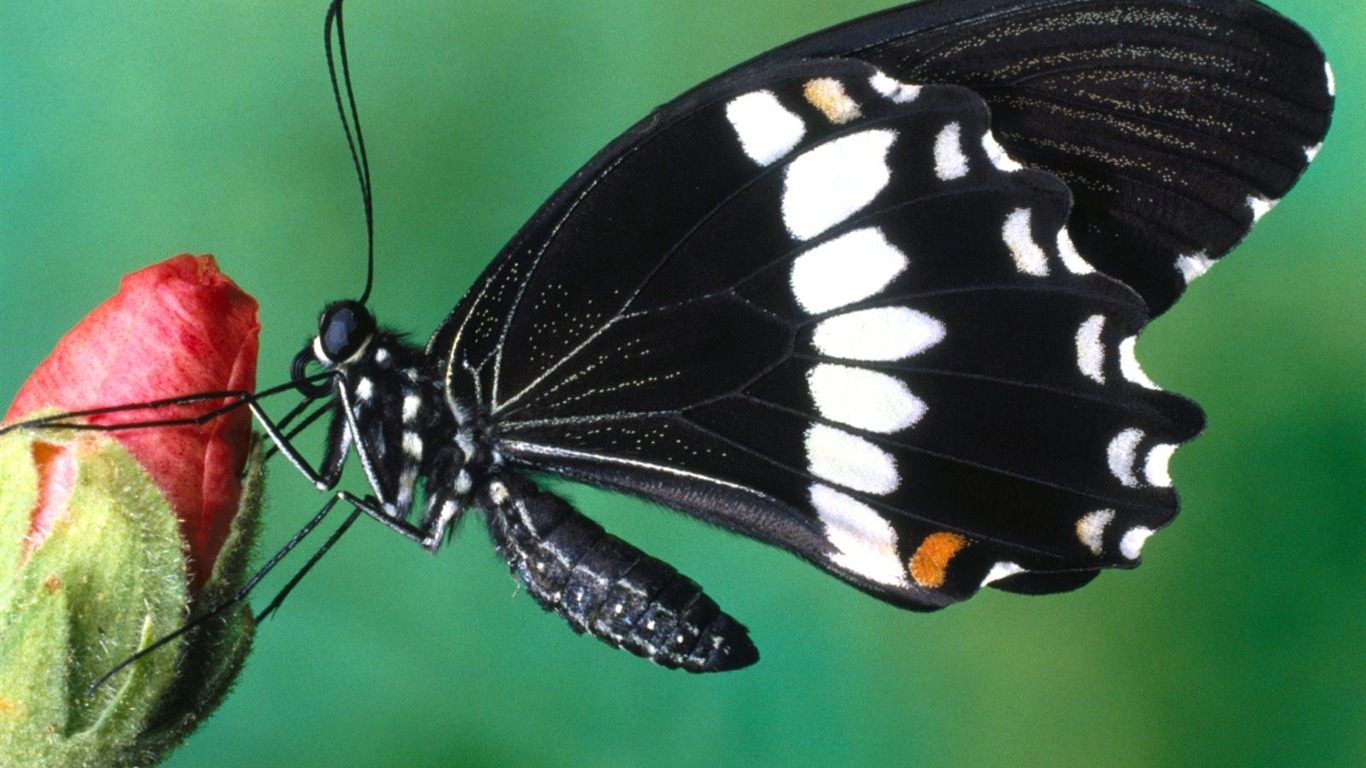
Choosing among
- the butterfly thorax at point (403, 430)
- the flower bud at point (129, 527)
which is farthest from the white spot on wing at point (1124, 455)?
the flower bud at point (129, 527)

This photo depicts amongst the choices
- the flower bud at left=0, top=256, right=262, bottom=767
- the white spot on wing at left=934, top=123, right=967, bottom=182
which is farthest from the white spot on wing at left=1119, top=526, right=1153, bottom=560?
the flower bud at left=0, top=256, right=262, bottom=767

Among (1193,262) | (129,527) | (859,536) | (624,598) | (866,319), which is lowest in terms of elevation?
(129,527)

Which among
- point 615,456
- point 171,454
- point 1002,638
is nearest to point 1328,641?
point 1002,638

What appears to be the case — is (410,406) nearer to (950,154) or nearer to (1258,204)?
(950,154)

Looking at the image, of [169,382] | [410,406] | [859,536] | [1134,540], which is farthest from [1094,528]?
A: [169,382]

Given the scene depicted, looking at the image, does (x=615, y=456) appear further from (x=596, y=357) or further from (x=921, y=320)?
(x=921, y=320)

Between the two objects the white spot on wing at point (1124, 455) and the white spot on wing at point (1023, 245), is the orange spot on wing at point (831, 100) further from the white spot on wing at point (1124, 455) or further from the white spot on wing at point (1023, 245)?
the white spot on wing at point (1124, 455)

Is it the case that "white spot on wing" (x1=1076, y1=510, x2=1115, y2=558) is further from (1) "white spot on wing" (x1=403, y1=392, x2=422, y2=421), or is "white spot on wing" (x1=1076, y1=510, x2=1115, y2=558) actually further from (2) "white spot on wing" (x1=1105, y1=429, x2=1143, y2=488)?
(1) "white spot on wing" (x1=403, y1=392, x2=422, y2=421)
